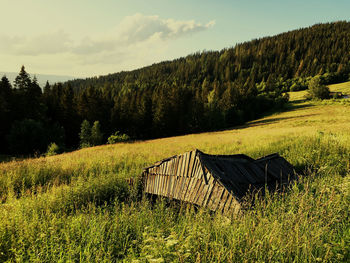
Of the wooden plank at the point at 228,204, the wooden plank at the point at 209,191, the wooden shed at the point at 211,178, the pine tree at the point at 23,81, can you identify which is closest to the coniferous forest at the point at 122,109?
the pine tree at the point at 23,81

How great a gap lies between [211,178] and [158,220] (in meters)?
2.80

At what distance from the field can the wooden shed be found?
1.77ft

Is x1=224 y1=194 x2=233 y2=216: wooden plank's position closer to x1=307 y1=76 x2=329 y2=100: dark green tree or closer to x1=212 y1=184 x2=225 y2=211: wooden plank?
x1=212 y1=184 x2=225 y2=211: wooden plank

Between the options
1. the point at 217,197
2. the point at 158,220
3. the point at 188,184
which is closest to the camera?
the point at 158,220

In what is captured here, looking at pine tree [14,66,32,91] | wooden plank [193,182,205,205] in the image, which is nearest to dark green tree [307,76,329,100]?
wooden plank [193,182,205,205]

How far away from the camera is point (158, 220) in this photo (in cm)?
486

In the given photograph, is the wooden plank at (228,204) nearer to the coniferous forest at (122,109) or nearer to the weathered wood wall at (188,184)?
the weathered wood wall at (188,184)

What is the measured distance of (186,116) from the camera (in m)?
60.1

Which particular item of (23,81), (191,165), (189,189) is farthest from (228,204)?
(23,81)

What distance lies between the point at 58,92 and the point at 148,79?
108m

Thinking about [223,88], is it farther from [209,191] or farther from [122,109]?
[209,191]

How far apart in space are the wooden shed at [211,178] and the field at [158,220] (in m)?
0.54

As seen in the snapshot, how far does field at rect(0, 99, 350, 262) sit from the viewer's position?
10.0 feet

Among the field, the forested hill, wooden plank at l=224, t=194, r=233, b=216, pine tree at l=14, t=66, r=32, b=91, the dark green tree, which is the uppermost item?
the forested hill
